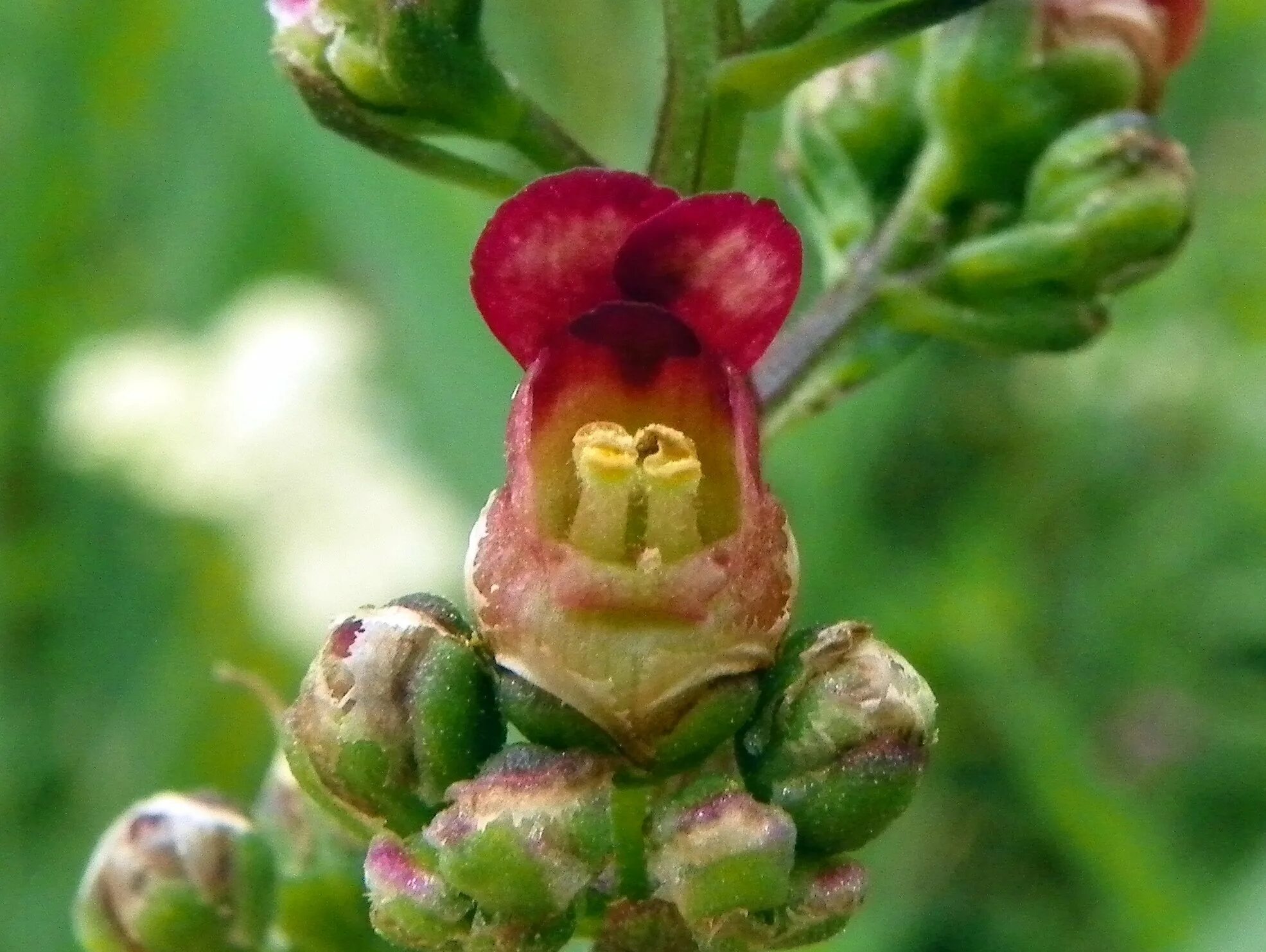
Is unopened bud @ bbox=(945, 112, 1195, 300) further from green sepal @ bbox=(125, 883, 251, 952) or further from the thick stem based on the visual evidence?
green sepal @ bbox=(125, 883, 251, 952)

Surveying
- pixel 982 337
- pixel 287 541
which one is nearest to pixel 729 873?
pixel 982 337

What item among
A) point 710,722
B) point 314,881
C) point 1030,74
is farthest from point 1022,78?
point 314,881

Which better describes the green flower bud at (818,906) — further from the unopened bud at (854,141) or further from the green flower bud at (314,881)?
the unopened bud at (854,141)

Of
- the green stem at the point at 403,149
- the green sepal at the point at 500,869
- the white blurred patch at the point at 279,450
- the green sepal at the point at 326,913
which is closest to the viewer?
the green sepal at the point at 500,869

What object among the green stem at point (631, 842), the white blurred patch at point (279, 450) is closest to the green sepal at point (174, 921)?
the green stem at point (631, 842)

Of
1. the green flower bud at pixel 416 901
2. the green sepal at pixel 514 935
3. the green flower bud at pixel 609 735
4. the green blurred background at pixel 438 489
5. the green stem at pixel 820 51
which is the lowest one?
the green blurred background at pixel 438 489

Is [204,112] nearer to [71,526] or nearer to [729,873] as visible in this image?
[71,526]
